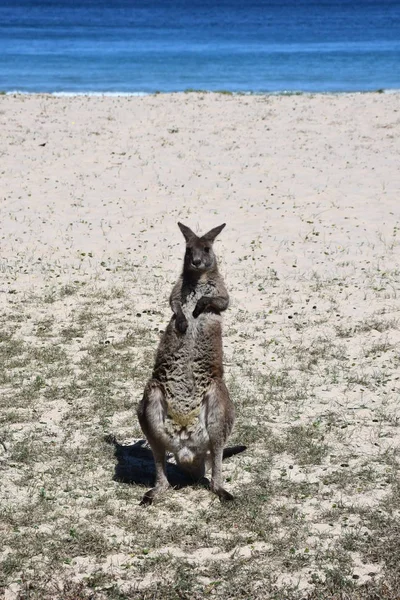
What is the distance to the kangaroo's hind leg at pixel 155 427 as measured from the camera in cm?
505

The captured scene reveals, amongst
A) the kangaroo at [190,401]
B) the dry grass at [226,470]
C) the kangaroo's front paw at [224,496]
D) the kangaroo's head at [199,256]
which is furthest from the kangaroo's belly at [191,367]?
the dry grass at [226,470]

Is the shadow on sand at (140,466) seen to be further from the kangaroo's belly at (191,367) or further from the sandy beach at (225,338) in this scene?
the kangaroo's belly at (191,367)

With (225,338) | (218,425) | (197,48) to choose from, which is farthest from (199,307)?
(197,48)

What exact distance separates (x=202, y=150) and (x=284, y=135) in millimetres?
1791

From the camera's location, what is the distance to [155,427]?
5.05 m

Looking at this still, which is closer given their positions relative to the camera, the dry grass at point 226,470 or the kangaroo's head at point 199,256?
the dry grass at point 226,470

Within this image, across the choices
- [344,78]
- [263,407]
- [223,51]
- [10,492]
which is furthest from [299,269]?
[223,51]

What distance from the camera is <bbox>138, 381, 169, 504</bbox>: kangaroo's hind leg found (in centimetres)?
505

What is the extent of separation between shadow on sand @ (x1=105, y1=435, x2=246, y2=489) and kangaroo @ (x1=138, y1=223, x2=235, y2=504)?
166 mm

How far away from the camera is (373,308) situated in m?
8.36

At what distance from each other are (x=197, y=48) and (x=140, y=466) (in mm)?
43757

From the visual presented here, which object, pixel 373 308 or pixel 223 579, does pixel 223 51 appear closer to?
pixel 373 308

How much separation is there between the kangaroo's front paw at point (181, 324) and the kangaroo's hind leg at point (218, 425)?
386 millimetres

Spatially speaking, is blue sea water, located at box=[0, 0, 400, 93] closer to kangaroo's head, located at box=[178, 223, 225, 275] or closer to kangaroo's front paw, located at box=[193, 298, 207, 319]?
kangaroo's head, located at box=[178, 223, 225, 275]
